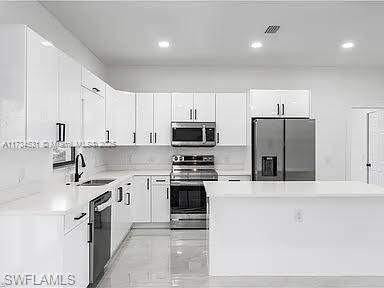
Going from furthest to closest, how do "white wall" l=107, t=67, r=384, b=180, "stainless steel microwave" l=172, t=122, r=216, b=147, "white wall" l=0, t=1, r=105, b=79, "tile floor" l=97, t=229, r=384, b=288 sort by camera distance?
"white wall" l=107, t=67, r=384, b=180 < "stainless steel microwave" l=172, t=122, r=216, b=147 < "tile floor" l=97, t=229, r=384, b=288 < "white wall" l=0, t=1, r=105, b=79

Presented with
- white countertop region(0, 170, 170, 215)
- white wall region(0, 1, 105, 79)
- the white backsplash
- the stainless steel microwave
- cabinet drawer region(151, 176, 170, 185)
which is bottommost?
cabinet drawer region(151, 176, 170, 185)

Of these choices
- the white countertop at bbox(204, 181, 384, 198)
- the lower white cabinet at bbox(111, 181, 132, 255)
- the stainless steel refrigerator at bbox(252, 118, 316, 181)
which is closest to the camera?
the white countertop at bbox(204, 181, 384, 198)

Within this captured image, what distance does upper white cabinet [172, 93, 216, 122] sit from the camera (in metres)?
6.16

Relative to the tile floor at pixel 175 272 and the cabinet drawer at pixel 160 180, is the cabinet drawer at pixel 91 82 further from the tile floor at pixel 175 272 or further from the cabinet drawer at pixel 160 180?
the tile floor at pixel 175 272

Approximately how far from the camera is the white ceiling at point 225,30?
12.4 feet

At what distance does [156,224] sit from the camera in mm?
6043

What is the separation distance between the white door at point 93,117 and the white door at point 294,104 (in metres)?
2.80

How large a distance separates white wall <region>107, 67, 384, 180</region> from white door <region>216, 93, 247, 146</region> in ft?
1.42

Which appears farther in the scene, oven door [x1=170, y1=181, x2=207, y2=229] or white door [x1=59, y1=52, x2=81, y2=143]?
oven door [x1=170, y1=181, x2=207, y2=229]

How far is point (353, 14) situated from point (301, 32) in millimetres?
707

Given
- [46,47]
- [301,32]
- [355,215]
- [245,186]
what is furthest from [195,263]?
[301,32]

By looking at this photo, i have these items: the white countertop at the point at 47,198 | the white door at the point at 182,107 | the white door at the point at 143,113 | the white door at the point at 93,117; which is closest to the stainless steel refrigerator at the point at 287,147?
the white door at the point at 182,107

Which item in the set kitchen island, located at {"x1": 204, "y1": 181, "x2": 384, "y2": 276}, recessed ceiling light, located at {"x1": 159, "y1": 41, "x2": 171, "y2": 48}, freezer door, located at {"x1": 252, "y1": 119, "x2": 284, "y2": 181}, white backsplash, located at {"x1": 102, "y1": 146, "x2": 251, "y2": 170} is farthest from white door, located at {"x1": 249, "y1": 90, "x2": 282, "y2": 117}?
kitchen island, located at {"x1": 204, "y1": 181, "x2": 384, "y2": 276}

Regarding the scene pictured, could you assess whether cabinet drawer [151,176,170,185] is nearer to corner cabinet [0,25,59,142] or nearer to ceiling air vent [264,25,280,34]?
ceiling air vent [264,25,280,34]
